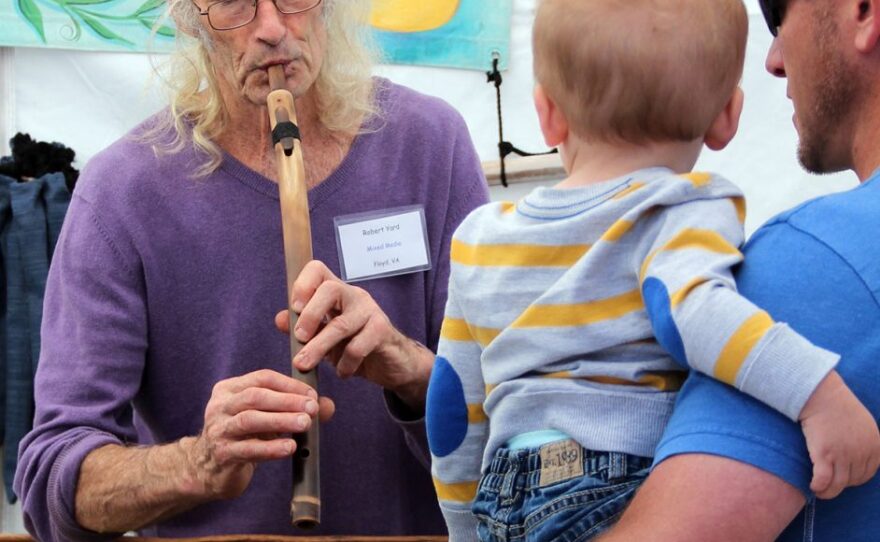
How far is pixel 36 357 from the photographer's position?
2.86 metres

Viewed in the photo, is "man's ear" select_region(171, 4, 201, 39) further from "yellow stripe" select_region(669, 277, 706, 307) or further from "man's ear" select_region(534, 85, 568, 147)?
"yellow stripe" select_region(669, 277, 706, 307)

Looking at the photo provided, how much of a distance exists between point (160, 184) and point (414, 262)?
0.44 meters

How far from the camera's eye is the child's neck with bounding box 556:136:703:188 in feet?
3.94

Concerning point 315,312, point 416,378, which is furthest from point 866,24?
point 416,378

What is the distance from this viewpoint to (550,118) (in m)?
1.25

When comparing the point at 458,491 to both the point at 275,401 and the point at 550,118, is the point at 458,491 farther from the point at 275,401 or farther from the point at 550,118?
the point at 550,118

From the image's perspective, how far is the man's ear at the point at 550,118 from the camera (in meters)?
1.24

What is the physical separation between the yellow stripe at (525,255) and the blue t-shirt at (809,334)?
0.58ft

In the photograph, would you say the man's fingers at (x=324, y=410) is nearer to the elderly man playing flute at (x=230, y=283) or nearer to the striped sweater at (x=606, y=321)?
the elderly man playing flute at (x=230, y=283)

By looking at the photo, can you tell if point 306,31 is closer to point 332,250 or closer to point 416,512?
point 332,250

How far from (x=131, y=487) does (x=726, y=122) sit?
1050 millimetres

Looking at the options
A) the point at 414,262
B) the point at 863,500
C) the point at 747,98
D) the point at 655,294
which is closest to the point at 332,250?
the point at 414,262

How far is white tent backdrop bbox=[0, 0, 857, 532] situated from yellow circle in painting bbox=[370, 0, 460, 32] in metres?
0.10

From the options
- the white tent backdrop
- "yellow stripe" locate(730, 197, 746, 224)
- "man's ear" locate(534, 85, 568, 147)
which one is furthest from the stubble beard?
the white tent backdrop
